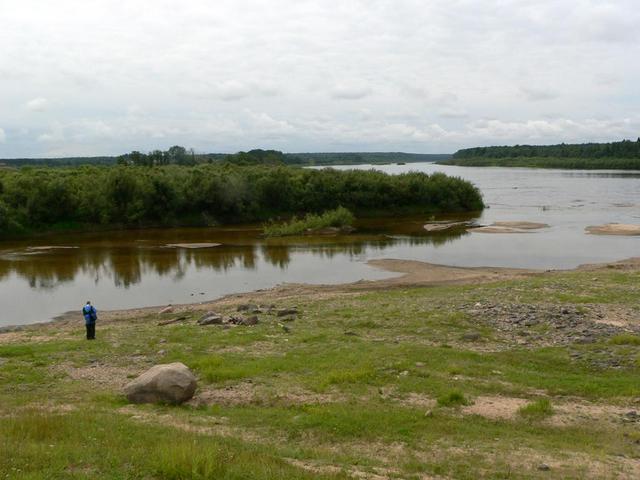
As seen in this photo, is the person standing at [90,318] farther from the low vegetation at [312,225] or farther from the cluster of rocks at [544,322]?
the low vegetation at [312,225]

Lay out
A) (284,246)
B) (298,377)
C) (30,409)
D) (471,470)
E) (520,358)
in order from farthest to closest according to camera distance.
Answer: (284,246) → (520,358) → (298,377) → (30,409) → (471,470)

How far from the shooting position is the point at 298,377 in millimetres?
17156

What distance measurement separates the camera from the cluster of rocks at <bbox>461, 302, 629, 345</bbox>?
69.7 ft

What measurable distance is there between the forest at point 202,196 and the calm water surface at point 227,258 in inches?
223

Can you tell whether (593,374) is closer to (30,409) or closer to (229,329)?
(229,329)

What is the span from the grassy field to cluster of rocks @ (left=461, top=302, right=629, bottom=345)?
0.32ft

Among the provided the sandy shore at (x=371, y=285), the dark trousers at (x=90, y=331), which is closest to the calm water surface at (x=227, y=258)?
the sandy shore at (x=371, y=285)

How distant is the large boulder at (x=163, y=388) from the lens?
1520 cm

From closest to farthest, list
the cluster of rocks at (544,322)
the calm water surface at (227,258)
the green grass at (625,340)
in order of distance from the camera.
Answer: the green grass at (625,340) < the cluster of rocks at (544,322) < the calm water surface at (227,258)

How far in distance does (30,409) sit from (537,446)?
11143 mm

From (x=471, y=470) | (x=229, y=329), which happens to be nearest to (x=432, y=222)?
(x=229, y=329)

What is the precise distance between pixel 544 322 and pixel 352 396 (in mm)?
11076

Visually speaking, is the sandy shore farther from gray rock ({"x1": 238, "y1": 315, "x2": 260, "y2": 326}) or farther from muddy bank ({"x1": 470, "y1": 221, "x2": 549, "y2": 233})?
muddy bank ({"x1": 470, "y1": 221, "x2": 549, "y2": 233})

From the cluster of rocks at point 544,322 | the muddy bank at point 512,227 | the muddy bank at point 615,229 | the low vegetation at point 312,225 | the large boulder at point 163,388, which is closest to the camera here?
the large boulder at point 163,388
